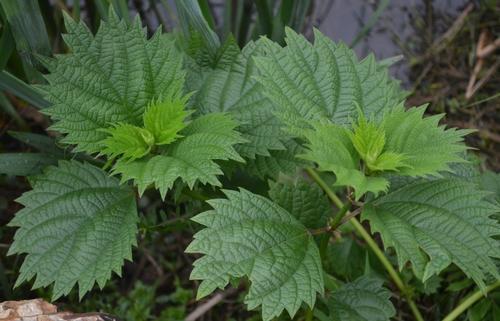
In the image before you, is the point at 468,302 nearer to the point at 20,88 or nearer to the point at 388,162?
the point at 388,162

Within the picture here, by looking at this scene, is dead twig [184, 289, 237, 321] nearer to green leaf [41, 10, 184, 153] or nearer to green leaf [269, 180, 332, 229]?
green leaf [269, 180, 332, 229]

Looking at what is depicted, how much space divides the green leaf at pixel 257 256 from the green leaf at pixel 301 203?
13cm

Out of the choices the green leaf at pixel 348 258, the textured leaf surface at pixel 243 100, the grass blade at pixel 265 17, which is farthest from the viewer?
the grass blade at pixel 265 17

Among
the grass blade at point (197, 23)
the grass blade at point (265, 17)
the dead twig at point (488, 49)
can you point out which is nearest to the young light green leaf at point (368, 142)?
the grass blade at point (197, 23)

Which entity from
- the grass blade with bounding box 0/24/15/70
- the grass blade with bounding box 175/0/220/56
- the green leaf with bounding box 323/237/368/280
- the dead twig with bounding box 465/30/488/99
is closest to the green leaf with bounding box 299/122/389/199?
the grass blade with bounding box 175/0/220/56

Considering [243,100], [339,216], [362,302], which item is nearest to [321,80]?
[243,100]

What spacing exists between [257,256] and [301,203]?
27 centimetres

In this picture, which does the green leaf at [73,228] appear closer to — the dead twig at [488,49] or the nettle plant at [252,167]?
the nettle plant at [252,167]

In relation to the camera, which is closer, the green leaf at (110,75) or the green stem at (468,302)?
the green leaf at (110,75)

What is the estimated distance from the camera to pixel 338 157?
138 centimetres

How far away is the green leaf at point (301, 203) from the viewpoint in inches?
65.1

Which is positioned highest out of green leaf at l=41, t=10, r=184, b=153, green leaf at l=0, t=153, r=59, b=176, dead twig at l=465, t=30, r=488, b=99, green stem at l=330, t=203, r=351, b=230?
green leaf at l=41, t=10, r=184, b=153

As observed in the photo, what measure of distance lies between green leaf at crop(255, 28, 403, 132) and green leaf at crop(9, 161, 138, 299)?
45 cm

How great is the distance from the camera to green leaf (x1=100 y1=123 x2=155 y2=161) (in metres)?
1.52
